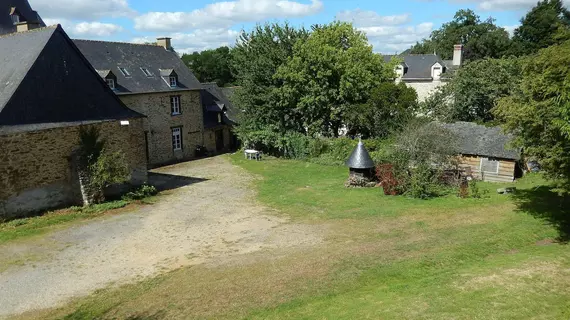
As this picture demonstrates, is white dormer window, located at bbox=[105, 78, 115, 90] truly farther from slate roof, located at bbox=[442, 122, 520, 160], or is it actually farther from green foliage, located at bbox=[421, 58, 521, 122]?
green foliage, located at bbox=[421, 58, 521, 122]

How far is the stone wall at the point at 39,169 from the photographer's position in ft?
55.4

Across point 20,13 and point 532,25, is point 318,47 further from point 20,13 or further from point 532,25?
point 532,25

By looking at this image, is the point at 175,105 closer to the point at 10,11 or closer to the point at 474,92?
the point at 10,11

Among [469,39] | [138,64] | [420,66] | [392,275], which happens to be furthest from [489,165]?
[469,39]

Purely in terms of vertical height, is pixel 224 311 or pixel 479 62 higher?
pixel 479 62

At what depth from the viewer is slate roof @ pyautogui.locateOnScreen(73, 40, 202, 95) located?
Result: 28375mm

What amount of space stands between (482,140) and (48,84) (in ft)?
74.1

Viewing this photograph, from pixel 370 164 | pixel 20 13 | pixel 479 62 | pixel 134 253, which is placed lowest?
pixel 134 253

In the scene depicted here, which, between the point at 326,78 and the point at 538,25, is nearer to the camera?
the point at 326,78

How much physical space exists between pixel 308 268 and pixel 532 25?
6069 cm

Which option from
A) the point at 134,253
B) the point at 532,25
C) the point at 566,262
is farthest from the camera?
the point at 532,25

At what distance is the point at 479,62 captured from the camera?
3123cm

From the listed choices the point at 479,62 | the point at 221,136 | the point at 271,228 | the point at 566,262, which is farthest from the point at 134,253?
the point at 479,62

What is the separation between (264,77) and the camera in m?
31.7
